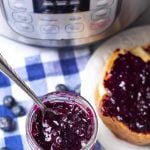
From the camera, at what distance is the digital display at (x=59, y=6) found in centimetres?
69

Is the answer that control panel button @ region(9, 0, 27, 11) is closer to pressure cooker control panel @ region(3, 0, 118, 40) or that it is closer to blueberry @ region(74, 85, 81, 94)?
pressure cooker control panel @ region(3, 0, 118, 40)

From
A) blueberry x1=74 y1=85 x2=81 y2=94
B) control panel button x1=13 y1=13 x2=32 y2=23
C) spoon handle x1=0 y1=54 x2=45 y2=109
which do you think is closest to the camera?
spoon handle x1=0 y1=54 x2=45 y2=109

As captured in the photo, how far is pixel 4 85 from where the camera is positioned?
0.85 m

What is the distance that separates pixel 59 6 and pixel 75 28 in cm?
7

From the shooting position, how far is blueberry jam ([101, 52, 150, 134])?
0.76 metres

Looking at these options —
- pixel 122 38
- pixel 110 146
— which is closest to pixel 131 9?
pixel 122 38

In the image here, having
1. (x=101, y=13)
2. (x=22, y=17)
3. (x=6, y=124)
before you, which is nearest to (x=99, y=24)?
(x=101, y=13)

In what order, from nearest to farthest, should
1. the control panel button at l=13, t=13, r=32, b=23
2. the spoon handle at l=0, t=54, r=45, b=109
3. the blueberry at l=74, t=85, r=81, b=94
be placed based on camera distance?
the spoon handle at l=0, t=54, r=45, b=109 → the control panel button at l=13, t=13, r=32, b=23 → the blueberry at l=74, t=85, r=81, b=94

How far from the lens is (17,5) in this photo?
Result: 28.0 inches

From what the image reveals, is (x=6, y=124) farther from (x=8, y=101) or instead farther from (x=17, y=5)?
(x=17, y=5)

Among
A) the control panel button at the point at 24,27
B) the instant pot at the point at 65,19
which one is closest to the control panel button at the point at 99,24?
the instant pot at the point at 65,19

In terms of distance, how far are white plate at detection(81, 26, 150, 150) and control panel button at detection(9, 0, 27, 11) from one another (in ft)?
0.62

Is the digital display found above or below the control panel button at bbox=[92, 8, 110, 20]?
above

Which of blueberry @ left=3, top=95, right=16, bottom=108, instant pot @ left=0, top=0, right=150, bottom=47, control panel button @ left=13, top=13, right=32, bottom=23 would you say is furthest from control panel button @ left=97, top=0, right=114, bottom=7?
blueberry @ left=3, top=95, right=16, bottom=108
